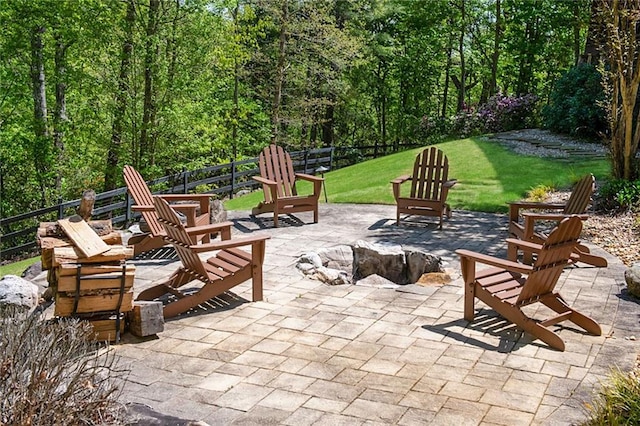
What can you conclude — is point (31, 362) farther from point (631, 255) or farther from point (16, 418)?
point (631, 255)

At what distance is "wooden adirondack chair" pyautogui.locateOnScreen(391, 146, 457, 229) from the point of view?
8.25 meters

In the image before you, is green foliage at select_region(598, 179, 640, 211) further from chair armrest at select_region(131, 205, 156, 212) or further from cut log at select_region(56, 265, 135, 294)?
cut log at select_region(56, 265, 135, 294)

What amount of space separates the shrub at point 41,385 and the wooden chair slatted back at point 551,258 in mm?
2870

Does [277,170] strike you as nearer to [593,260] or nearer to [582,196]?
[582,196]

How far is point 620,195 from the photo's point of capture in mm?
8422

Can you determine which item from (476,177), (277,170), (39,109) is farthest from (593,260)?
(39,109)

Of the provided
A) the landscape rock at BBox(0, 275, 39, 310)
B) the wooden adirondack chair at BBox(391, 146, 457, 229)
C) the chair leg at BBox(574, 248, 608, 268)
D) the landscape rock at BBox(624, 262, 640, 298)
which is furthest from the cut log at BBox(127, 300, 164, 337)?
the wooden adirondack chair at BBox(391, 146, 457, 229)

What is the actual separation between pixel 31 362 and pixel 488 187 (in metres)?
9.68

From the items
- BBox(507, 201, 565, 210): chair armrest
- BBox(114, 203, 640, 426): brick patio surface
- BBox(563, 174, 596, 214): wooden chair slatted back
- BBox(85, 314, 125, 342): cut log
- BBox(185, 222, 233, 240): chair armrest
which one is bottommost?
BBox(114, 203, 640, 426): brick patio surface

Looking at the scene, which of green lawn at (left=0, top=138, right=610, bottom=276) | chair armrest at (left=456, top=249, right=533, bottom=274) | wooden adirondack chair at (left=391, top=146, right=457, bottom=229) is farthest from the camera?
green lawn at (left=0, top=138, right=610, bottom=276)

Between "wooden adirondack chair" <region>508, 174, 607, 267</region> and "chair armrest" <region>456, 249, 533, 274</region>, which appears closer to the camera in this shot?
"chair armrest" <region>456, 249, 533, 274</region>

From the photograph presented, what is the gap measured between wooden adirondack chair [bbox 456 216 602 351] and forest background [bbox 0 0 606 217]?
872cm

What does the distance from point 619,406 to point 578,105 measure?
13.0m

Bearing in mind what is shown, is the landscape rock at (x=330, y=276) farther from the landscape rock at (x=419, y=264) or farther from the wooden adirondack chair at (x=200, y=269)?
the wooden adirondack chair at (x=200, y=269)
